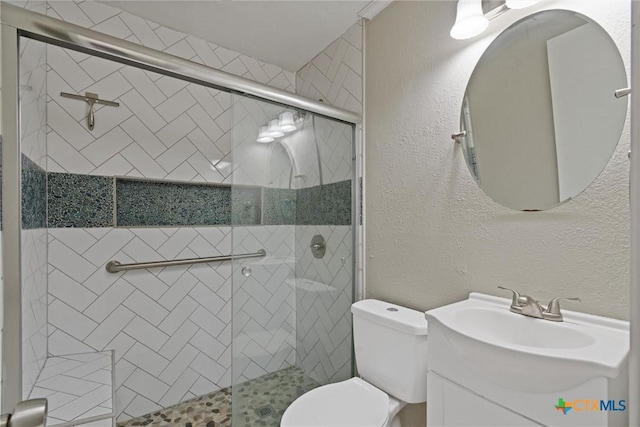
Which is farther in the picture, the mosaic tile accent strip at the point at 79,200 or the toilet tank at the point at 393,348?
the mosaic tile accent strip at the point at 79,200

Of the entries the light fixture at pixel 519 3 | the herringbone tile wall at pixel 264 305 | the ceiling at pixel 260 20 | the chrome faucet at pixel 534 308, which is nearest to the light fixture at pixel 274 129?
the herringbone tile wall at pixel 264 305

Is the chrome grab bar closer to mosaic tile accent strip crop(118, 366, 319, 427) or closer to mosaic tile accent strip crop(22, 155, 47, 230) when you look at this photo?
mosaic tile accent strip crop(22, 155, 47, 230)

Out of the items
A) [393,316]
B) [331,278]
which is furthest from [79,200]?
[393,316]

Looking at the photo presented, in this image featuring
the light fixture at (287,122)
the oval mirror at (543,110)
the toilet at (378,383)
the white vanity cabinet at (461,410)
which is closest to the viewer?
the white vanity cabinet at (461,410)

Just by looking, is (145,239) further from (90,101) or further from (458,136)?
(458,136)

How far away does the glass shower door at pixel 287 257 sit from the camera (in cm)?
155

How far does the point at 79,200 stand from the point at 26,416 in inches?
64.3

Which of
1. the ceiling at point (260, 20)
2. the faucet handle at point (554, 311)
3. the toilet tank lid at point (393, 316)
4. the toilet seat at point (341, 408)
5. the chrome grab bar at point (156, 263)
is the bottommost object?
the toilet seat at point (341, 408)

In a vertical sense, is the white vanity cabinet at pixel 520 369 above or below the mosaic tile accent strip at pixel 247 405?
above

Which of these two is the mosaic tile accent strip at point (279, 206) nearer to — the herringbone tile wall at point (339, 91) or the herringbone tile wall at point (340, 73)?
the herringbone tile wall at point (339, 91)

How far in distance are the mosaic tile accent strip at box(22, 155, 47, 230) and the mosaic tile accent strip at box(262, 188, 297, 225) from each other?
90 cm

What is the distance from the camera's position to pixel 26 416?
1.45ft

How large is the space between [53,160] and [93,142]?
209mm

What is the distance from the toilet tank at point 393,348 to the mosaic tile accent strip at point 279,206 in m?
0.57
